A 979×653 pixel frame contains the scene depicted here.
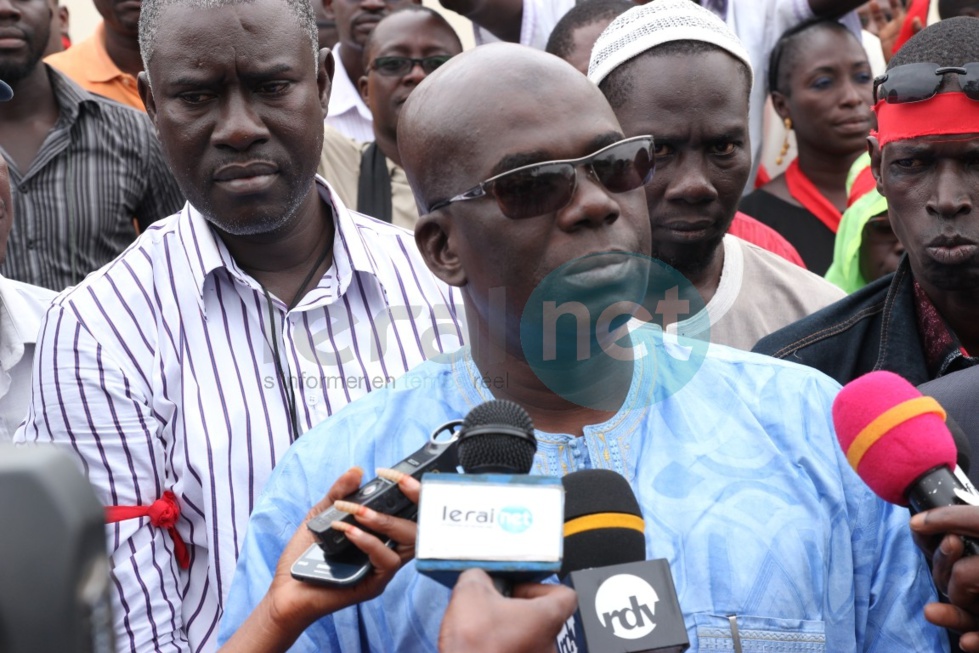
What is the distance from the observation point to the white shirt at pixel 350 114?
6758 millimetres

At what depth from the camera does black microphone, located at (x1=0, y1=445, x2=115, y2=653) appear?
1.26m

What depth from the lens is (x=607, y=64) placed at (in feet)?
13.8

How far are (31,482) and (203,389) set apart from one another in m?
2.13

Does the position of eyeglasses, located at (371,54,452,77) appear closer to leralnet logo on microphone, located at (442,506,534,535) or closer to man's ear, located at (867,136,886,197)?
man's ear, located at (867,136,886,197)

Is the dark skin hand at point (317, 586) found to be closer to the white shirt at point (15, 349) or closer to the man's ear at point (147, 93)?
the man's ear at point (147, 93)

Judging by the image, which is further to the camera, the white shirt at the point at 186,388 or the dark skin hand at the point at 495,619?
the white shirt at the point at 186,388

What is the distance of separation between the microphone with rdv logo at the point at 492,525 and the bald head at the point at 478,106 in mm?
1029

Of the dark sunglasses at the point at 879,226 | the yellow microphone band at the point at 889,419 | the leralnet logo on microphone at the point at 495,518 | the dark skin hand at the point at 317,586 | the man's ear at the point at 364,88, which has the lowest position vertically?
the dark sunglasses at the point at 879,226

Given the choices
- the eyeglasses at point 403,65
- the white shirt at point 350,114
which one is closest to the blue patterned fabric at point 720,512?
the eyeglasses at point 403,65

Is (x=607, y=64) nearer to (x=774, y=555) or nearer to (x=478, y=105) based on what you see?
(x=478, y=105)

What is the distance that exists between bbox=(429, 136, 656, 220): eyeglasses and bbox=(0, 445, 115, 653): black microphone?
161cm

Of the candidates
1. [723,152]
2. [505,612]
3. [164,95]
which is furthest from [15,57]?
[505,612]

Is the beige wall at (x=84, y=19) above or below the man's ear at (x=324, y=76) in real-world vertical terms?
above

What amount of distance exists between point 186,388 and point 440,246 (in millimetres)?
790
